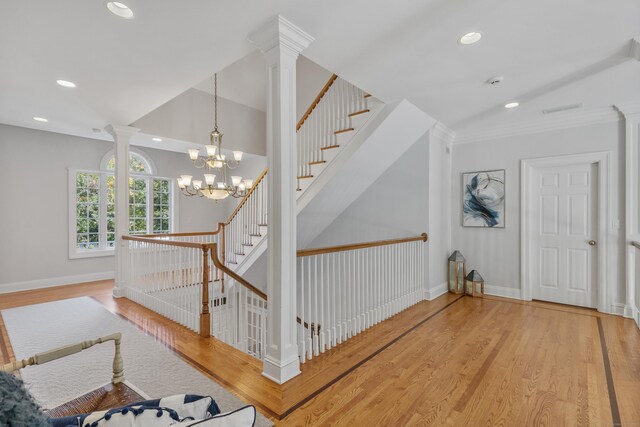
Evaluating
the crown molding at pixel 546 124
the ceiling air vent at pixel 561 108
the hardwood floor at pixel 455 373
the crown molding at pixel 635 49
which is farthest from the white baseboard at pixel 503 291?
the crown molding at pixel 635 49

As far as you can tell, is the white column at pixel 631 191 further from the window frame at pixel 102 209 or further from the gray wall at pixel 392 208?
the window frame at pixel 102 209

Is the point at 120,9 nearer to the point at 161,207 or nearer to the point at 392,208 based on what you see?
the point at 392,208

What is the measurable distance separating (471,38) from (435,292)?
3.45 metres

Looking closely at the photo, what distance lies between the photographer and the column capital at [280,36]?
86.2 inches

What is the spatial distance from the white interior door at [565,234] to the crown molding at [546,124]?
0.57 m

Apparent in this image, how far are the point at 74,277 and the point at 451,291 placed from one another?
673 centimetres

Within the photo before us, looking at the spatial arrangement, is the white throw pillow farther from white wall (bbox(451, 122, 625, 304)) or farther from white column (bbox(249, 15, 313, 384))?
white wall (bbox(451, 122, 625, 304))

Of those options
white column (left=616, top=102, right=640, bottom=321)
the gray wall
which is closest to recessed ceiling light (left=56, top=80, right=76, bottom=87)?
the gray wall

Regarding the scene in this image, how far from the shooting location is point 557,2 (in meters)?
2.12

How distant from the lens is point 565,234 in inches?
168

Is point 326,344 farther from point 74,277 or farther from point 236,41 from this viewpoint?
point 74,277

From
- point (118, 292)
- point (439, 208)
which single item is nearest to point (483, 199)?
point (439, 208)

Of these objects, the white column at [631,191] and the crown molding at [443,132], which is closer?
the white column at [631,191]

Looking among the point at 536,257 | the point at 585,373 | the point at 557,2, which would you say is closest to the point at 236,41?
the point at 557,2
